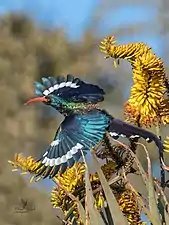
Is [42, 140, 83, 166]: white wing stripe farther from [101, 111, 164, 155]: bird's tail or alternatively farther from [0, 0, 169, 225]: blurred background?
[0, 0, 169, 225]: blurred background

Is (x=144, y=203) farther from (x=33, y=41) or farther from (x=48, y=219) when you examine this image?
(x=33, y=41)

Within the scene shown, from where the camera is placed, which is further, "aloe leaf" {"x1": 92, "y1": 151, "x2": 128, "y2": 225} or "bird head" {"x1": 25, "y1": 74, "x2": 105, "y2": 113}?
"bird head" {"x1": 25, "y1": 74, "x2": 105, "y2": 113}

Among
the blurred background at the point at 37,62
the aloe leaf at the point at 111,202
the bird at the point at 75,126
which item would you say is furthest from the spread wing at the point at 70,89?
the blurred background at the point at 37,62

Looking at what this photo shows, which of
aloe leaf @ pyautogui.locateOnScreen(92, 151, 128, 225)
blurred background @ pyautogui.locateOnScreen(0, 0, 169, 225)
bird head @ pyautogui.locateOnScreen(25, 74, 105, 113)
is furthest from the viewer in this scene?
blurred background @ pyautogui.locateOnScreen(0, 0, 169, 225)

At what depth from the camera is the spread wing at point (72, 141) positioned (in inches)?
20.7

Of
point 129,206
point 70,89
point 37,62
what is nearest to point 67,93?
point 70,89

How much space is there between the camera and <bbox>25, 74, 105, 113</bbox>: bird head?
0.59m

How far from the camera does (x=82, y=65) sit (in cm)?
514

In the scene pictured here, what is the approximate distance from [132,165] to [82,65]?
461 cm

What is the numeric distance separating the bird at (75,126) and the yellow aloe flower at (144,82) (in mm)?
20

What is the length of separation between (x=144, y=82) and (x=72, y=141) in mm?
78

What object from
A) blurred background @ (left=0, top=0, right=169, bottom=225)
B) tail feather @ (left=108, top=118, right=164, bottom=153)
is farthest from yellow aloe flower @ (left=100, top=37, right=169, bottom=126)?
blurred background @ (left=0, top=0, right=169, bottom=225)

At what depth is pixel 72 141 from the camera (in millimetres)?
555

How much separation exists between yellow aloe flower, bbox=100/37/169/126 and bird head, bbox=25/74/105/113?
40 millimetres
